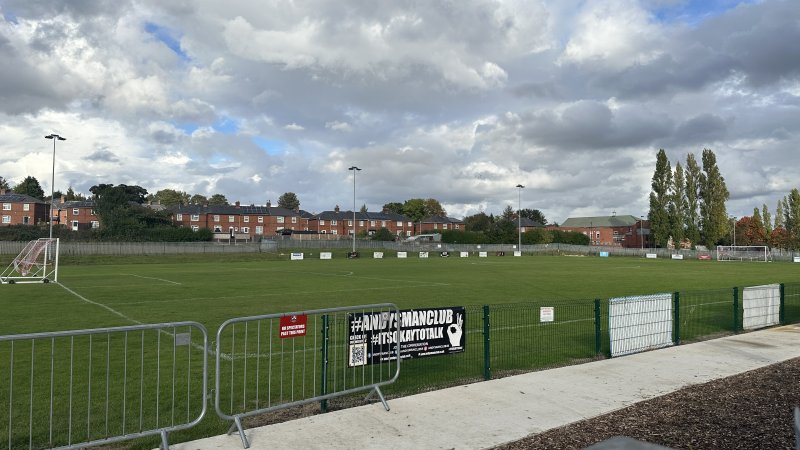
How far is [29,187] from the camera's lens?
495 ft

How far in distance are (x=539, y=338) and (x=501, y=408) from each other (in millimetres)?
6022

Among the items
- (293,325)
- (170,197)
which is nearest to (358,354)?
(293,325)

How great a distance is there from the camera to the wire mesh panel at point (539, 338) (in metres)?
10.7

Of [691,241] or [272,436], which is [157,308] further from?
[691,241]


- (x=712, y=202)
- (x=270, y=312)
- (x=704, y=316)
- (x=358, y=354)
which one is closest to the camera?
(x=358, y=354)

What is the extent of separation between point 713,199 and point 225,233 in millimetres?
95482

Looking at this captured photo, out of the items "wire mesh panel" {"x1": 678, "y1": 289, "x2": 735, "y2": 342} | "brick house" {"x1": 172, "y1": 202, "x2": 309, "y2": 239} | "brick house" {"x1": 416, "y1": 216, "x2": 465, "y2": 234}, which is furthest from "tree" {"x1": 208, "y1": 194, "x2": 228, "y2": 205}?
"wire mesh panel" {"x1": 678, "y1": 289, "x2": 735, "y2": 342}

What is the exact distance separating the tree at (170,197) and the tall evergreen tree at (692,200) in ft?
422

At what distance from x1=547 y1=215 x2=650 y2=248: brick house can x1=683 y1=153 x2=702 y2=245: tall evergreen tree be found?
151 ft

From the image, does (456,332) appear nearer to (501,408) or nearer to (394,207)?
(501,408)

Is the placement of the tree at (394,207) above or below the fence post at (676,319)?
above

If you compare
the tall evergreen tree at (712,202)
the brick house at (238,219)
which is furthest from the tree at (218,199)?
the tall evergreen tree at (712,202)

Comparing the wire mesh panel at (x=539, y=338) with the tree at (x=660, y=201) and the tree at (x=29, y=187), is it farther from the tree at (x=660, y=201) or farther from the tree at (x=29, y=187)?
the tree at (x=29, y=187)

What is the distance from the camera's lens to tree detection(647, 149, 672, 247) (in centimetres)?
9581
